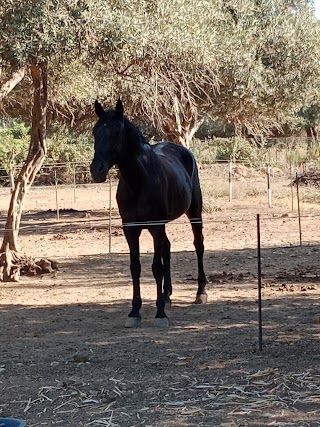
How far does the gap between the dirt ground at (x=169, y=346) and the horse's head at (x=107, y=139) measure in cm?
135

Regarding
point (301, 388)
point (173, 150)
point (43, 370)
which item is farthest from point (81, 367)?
point (173, 150)

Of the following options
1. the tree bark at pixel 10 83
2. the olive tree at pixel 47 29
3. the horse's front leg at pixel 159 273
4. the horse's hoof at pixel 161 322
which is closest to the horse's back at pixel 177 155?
the horse's front leg at pixel 159 273

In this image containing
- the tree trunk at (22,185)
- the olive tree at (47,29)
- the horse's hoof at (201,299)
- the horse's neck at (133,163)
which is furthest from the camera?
the tree trunk at (22,185)

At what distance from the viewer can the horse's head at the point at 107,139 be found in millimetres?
7215

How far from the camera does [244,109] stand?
1939 centimetres

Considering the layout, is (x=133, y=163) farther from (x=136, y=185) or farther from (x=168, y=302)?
(x=168, y=302)

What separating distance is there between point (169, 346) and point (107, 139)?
2.16 metres

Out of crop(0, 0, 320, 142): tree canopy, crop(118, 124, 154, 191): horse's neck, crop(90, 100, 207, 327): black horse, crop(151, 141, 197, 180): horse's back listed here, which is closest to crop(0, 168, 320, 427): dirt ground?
crop(90, 100, 207, 327): black horse

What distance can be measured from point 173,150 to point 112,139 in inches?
91.5

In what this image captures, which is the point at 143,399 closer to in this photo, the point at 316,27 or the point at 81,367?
the point at 81,367

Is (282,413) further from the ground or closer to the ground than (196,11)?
closer to the ground

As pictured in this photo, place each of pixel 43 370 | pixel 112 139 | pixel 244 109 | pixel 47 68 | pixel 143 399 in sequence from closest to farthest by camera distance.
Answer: pixel 143 399, pixel 43 370, pixel 112 139, pixel 47 68, pixel 244 109

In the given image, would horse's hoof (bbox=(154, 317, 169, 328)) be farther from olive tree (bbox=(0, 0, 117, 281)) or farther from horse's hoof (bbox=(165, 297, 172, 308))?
olive tree (bbox=(0, 0, 117, 281))

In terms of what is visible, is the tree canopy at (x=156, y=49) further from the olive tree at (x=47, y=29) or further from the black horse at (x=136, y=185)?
the black horse at (x=136, y=185)
